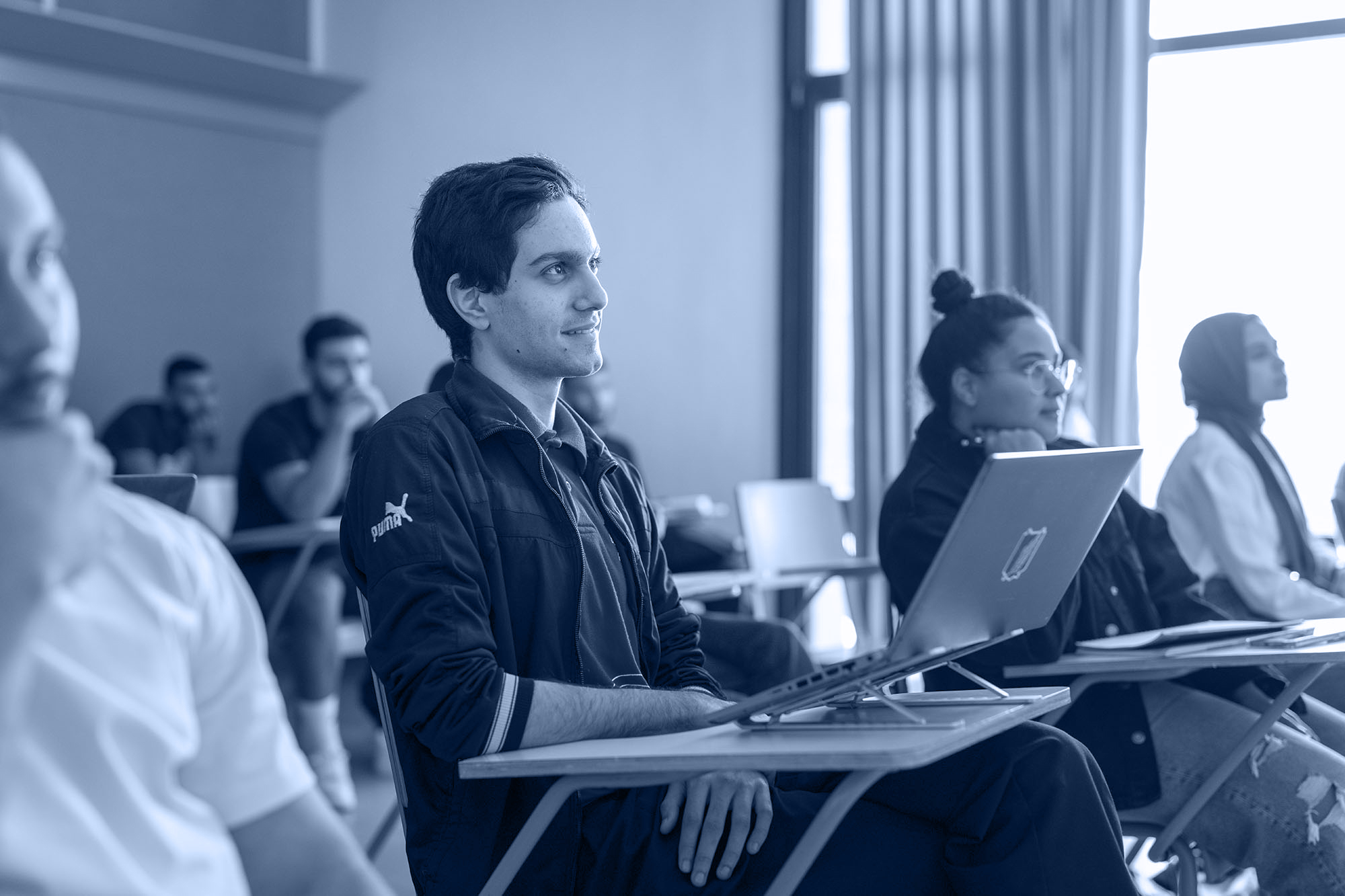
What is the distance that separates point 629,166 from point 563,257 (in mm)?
3961

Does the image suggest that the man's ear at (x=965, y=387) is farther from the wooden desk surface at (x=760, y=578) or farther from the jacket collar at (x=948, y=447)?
the wooden desk surface at (x=760, y=578)

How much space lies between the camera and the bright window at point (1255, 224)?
4.75m

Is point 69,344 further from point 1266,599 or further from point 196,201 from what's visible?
point 196,201

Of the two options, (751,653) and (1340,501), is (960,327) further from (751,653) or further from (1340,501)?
(1340,501)

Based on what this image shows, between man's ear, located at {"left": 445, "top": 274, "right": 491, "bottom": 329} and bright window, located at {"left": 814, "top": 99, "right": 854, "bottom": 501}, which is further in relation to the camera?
bright window, located at {"left": 814, "top": 99, "right": 854, "bottom": 501}

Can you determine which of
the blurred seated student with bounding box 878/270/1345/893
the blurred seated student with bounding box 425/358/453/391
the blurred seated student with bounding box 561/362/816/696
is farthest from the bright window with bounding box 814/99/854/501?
the blurred seated student with bounding box 878/270/1345/893

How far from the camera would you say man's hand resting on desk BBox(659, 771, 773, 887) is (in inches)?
58.2

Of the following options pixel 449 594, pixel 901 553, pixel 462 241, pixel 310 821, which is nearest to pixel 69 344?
pixel 310 821

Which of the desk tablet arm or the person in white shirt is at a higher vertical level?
the person in white shirt

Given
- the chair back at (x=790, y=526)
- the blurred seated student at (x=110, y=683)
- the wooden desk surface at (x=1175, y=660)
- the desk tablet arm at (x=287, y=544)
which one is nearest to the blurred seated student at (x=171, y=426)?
the desk tablet arm at (x=287, y=544)

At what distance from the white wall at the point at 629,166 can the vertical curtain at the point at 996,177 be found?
48 cm

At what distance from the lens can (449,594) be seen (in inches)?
57.5

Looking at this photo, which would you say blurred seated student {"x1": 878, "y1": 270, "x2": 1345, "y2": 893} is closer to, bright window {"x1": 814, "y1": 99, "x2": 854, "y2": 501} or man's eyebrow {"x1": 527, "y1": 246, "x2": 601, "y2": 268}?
man's eyebrow {"x1": 527, "y1": 246, "x2": 601, "y2": 268}

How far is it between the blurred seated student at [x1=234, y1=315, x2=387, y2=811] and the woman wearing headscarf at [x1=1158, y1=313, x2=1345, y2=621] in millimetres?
2112
